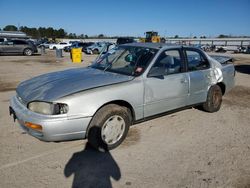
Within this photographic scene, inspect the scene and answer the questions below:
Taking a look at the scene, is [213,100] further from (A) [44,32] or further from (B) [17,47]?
(A) [44,32]

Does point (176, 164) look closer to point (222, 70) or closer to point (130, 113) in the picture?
point (130, 113)

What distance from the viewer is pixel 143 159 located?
3305 millimetres

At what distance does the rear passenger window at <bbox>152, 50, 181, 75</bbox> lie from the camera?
→ 13.4 feet

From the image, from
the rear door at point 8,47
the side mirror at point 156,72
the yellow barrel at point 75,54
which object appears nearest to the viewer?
the side mirror at point 156,72

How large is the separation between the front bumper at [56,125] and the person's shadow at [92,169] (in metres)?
0.35

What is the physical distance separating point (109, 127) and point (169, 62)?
1.70 metres

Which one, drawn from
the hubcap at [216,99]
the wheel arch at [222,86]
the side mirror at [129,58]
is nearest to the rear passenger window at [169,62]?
the side mirror at [129,58]

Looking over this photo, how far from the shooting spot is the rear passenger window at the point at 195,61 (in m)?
4.58

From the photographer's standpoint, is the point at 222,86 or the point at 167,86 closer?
the point at 167,86

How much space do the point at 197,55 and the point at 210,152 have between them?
85.2 inches

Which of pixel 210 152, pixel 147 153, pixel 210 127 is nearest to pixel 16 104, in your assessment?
pixel 147 153

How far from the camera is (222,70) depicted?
5309 mm

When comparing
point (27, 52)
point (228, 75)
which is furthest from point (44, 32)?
point (228, 75)

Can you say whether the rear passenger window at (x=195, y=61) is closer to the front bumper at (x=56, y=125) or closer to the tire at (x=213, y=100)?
the tire at (x=213, y=100)
